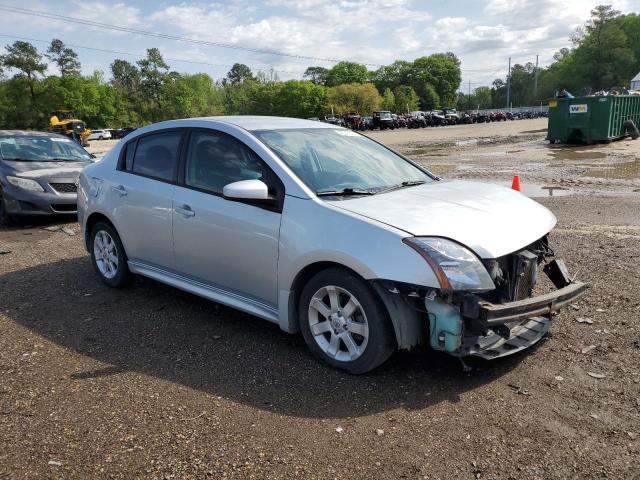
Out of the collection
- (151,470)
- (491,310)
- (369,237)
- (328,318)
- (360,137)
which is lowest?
(151,470)

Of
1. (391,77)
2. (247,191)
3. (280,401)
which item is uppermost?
(391,77)

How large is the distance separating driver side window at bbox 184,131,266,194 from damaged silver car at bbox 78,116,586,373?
1 cm

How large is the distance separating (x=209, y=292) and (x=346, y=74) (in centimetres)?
13580

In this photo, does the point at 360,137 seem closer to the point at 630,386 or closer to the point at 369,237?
the point at 369,237

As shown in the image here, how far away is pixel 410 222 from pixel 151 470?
201cm

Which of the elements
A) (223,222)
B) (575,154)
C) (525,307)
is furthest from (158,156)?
(575,154)

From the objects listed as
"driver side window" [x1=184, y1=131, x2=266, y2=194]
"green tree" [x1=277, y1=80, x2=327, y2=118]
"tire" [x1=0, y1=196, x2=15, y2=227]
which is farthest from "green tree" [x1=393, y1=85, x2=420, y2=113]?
"driver side window" [x1=184, y1=131, x2=266, y2=194]

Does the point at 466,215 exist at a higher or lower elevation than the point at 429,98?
lower

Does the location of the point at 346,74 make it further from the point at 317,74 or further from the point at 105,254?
the point at 105,254

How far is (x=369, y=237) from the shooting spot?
10.9ft

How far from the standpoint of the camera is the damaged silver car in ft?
10.6

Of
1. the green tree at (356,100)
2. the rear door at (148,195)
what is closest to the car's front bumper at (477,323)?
the rear door at (148,195)

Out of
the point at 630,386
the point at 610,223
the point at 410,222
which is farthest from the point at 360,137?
the point at 610,223

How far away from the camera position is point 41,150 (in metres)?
10.2
